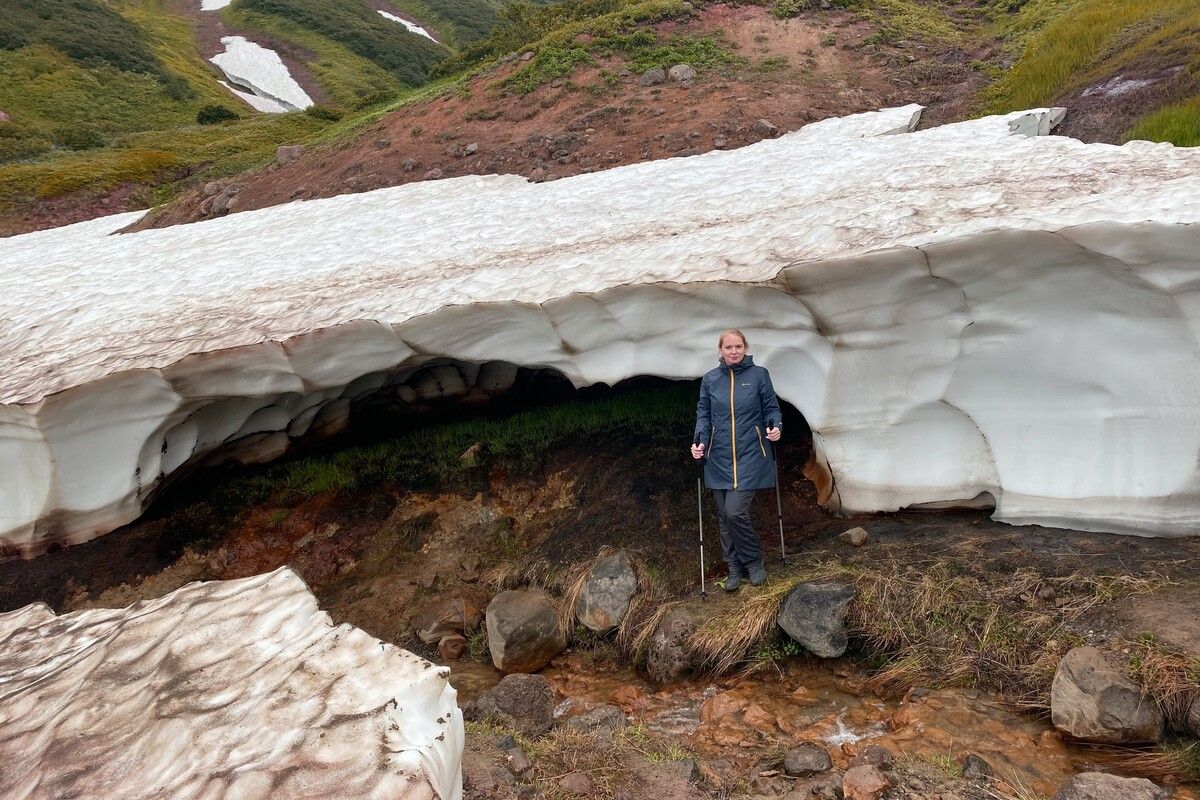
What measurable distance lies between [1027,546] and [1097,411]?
3.37ft

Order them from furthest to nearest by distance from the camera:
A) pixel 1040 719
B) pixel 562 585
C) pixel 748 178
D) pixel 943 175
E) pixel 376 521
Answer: pixel 748 178 → pixel 376 521 → pixel 943 175 → pixel 562 585 → pixel 1040 719

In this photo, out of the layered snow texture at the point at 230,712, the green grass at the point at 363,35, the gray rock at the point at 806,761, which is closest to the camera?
the layered snow texture at the point at 230,712

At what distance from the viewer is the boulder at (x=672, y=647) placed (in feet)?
17.2

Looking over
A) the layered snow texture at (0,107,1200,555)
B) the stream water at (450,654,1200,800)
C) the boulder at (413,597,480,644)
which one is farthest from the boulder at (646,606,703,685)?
the boulder at (413,597,480,644)

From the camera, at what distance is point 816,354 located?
19.5 ft

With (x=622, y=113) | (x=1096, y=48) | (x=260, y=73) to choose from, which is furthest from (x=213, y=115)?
(x=1096, y=48)

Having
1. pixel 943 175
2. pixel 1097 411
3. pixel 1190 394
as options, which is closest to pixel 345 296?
pixel 943 175

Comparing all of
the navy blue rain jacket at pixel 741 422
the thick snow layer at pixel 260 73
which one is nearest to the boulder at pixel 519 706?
the navy blue rain jacket at pixel 741 422

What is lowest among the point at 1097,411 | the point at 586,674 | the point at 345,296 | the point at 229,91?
the point at 586,674

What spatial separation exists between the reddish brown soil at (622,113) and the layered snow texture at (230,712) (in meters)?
12.7

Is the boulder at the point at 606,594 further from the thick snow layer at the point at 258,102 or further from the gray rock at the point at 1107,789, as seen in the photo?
the thick snow layer at the point at 258,102

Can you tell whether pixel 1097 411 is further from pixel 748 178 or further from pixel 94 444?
pixel 94 444

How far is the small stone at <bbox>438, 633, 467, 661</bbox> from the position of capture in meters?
6.28

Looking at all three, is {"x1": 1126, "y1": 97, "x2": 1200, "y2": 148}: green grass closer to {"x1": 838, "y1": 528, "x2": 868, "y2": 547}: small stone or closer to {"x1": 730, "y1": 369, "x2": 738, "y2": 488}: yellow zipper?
{"x1": 838, "y1": 528, "x2": 868, "y2": 547}: small stone
